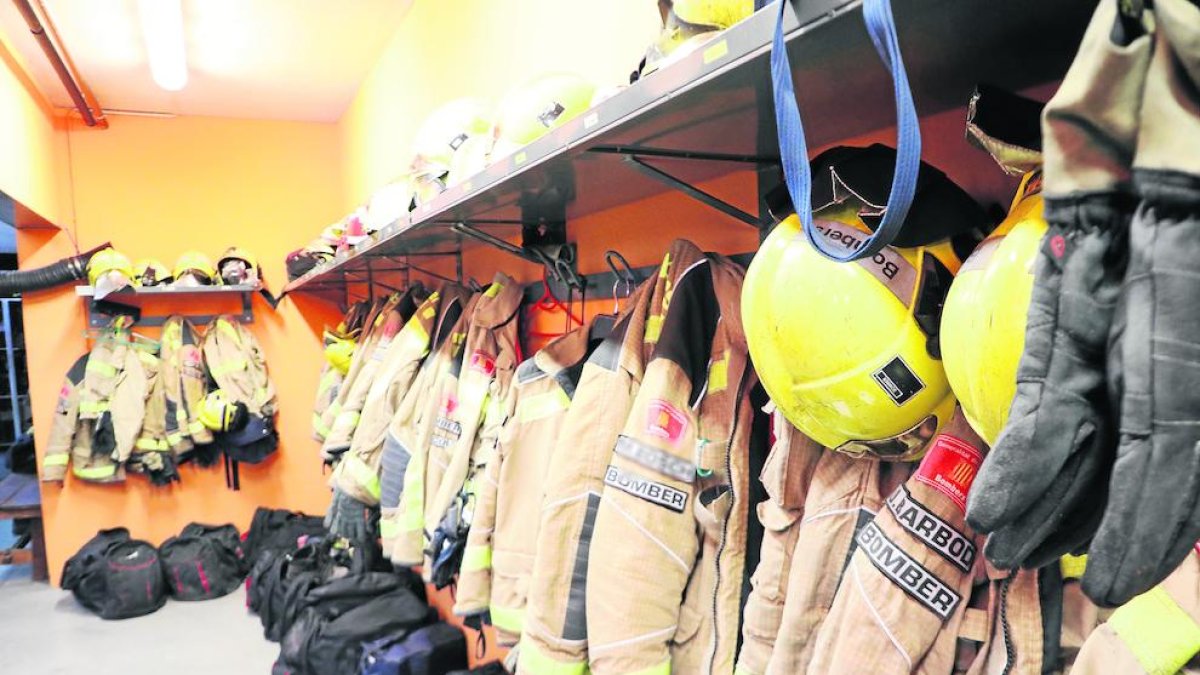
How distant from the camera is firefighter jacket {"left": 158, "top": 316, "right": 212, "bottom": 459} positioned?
4.90 meters

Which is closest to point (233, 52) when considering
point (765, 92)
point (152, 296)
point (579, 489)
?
point (152, 296)

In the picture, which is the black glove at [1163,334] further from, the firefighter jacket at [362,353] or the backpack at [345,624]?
the firefighter jacket at [362,353]

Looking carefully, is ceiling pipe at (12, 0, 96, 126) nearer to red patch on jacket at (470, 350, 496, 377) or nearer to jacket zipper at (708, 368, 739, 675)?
red patch on jacket at (470, 350, 496, 377)

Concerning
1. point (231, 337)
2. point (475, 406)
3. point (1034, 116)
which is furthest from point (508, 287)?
point (231, 337)

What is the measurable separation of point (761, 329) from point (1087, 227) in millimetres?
420

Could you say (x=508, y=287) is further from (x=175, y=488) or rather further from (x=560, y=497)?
(x=175, y=488)

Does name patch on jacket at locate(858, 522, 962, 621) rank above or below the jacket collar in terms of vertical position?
below

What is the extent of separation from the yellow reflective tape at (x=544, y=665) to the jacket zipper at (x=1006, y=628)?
→ 2.54 ft

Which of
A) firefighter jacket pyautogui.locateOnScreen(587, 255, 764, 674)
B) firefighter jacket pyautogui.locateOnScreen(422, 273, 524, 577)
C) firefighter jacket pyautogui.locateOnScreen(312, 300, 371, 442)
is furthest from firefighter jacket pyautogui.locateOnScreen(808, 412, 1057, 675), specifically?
firefighter jacket pyautogui.locateOnScreen(312, 300, 371, 442)

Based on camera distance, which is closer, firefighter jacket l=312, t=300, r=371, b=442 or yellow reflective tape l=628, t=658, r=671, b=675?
yellow reflective tape l=628, t=658, r=671, b=675

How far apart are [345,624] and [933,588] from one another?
276 cm

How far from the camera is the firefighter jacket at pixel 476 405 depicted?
2.07 meters

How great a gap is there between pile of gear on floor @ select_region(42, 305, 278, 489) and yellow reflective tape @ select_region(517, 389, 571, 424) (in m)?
3.97

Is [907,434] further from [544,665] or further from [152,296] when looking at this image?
[152,296]
